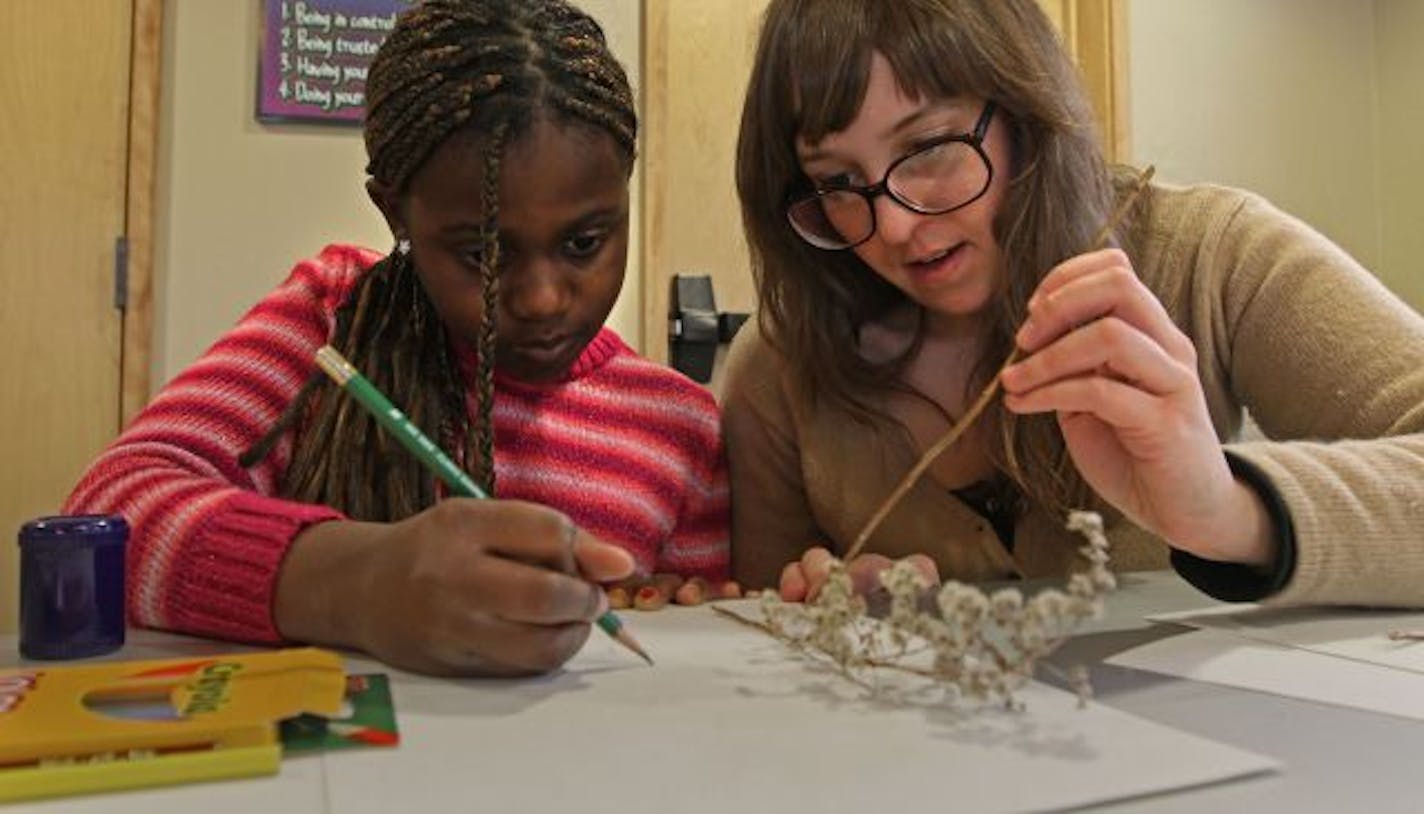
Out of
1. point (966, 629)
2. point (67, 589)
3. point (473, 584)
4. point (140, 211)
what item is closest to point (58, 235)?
point (140, 211)

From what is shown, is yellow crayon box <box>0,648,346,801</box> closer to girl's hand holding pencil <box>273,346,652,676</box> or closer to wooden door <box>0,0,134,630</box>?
girl's hand holding pencil <box>273,346,652,676</box>

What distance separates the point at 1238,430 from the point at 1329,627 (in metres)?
0.52

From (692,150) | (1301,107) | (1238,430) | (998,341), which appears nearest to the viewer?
(998,341)

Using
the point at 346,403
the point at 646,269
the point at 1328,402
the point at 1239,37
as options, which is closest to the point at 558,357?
the point at 346,403

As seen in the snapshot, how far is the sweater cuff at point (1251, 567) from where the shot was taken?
31.6 inches

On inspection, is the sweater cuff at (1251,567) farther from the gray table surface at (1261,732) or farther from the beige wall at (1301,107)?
the beige wall at (1301,107)

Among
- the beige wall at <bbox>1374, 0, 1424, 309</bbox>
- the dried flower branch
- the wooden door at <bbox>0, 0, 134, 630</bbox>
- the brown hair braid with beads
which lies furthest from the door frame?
the beige wall at <bbox>1374, 0, 1424, 309</bbox>

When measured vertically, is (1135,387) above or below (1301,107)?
below

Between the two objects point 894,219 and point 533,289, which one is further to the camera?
point 894,219

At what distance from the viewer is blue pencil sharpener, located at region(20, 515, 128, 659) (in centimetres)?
74

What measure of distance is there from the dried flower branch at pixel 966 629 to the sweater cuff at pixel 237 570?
359mm

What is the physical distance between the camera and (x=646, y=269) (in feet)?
7.18

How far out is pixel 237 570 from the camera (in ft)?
2.54

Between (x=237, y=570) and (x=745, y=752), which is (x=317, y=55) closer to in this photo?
(x=237, y=570)
